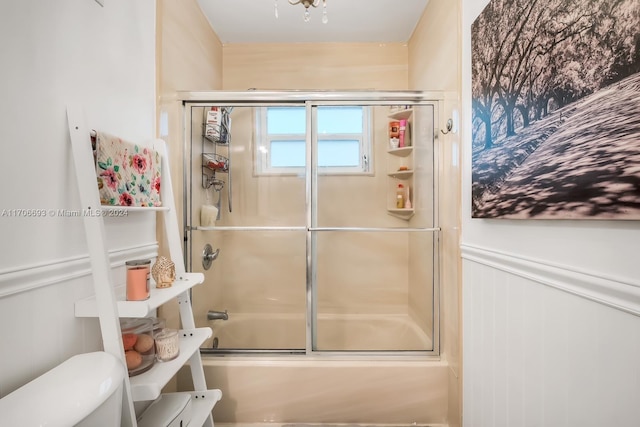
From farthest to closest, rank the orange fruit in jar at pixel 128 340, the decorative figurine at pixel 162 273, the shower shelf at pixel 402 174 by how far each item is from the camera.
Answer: the shower shelf at pixel 402 174, the decorative figurine at pixel 162 273, the orange fruit in jar at pixel 128 340

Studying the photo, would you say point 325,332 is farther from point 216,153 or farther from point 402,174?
point 216,153

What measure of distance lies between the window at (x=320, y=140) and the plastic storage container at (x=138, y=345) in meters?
1.18

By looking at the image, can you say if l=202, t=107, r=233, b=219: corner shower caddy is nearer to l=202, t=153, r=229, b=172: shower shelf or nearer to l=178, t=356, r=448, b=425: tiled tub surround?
l=202, t=153, r=229, b=172: shower shelf

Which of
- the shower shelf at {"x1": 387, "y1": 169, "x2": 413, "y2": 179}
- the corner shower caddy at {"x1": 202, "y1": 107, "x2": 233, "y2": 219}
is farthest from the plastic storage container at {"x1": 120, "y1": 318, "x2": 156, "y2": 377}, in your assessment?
the shower shelf at {"x1": 387, "y1": 169, "x2": 413, "y2": 179}

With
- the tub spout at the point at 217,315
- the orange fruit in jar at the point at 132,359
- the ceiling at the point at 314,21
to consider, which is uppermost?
the ceiling at the point at 314,21

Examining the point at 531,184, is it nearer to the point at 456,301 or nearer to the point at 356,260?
the point at 456,301

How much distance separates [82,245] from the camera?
96cm

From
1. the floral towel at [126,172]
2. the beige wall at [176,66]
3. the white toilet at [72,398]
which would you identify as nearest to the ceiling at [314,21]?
the beige wall at [176,66]

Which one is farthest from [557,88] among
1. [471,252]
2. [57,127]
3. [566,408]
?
[57,127]

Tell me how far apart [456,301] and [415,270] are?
562 millimetres

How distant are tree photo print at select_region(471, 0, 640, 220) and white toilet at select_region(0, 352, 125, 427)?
1.20 meters

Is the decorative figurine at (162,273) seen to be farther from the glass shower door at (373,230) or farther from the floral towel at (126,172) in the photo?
the glass shower door at (373,230)

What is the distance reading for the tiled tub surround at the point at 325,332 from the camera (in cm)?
174

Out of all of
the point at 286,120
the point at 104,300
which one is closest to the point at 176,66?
the point at 286,120
